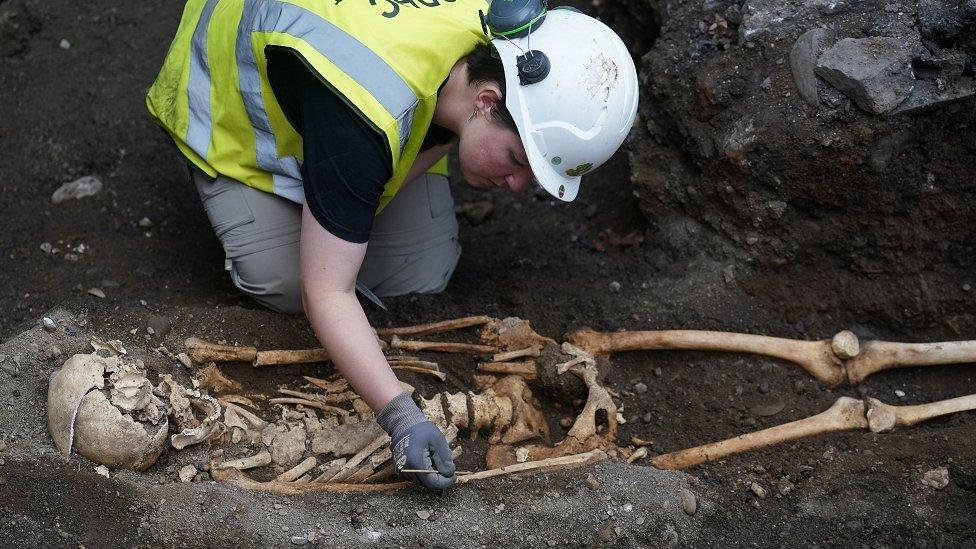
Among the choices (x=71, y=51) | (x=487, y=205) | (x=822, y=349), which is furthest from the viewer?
(x=71, y=51)

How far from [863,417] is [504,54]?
6.04ft

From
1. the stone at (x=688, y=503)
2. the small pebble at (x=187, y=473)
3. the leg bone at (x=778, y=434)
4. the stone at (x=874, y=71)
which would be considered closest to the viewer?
the small pebble at (x=187, y=473)

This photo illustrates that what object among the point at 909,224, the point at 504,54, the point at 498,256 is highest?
the point at 504,54

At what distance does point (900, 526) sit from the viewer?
293 centimetres

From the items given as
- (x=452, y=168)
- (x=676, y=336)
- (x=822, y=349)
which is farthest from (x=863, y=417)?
(x=452, y=168)

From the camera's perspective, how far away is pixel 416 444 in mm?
2711

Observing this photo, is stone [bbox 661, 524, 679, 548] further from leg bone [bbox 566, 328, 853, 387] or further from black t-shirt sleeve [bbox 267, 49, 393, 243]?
black t-shirt sleeve [bbox 267, 49, 393, 243]

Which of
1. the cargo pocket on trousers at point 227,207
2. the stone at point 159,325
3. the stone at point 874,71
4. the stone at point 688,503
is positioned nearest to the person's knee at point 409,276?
the cargo pocket on trousers at point 227,207

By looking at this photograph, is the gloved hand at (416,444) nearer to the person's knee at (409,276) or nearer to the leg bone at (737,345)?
the leg bone at (737,345)

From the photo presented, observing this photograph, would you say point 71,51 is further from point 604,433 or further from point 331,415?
point 604,433

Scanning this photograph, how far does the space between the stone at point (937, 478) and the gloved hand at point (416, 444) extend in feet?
5.16

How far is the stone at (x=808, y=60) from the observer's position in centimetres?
350

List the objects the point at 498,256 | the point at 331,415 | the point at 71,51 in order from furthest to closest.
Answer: the point at 71,51 < the point at 498,256 < the point at 331,415

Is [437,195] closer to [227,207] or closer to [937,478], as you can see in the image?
[227,207]
